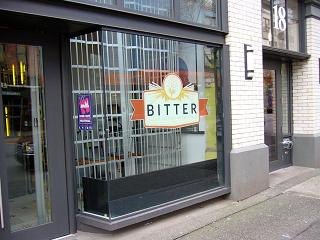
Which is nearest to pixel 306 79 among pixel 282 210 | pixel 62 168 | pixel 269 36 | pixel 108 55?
pixel 269 36

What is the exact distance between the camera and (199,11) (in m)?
5.89

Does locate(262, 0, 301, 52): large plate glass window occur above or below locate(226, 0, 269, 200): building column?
above

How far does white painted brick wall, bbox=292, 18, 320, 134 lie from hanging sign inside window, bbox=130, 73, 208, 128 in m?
3.54

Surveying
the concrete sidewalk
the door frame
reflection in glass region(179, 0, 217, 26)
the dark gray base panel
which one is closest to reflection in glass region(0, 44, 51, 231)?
the door frame

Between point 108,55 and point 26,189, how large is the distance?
1750 mm

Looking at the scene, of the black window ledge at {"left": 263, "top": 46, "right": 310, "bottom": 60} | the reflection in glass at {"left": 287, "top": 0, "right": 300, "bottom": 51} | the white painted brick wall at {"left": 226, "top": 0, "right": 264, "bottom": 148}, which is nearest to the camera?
the white painted brick wall at {"left": 226, "top": 0, "right": 264, "bottom": 148}

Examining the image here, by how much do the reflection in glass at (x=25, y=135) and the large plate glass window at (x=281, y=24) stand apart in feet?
14.9

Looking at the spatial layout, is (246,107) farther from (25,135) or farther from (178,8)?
(25,135)

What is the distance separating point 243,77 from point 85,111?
107 inches

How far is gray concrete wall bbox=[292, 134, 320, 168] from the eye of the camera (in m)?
8.48

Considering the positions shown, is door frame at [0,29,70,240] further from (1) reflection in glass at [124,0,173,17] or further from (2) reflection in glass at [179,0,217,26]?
(2) reflection in glass at [179,0,217,26]

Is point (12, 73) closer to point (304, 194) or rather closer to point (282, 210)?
point (282, 210)

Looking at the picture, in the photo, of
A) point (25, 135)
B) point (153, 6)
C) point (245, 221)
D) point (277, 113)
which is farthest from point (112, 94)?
point (277, 113)

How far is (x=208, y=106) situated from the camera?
6094 millimetres
